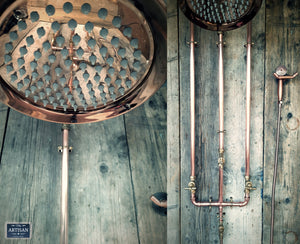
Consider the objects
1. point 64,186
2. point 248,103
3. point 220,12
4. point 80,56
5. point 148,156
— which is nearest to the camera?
point 220,12

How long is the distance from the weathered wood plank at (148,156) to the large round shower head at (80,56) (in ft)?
0.93

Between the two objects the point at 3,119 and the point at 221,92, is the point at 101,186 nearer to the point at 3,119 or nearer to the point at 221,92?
the point at 3,119

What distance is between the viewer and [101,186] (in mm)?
2576

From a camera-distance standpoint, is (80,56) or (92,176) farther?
(92,176)

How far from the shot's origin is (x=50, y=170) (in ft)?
8.46

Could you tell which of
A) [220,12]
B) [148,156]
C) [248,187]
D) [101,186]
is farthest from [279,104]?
[101,186]

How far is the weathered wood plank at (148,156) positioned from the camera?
256 centimetres

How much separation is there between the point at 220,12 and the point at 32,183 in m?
1.57

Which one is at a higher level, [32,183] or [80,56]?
[80,56]

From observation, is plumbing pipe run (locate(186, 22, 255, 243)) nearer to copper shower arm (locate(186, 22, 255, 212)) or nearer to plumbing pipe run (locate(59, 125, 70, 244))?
copper shower arm (locate(186, 22, 255, 212))

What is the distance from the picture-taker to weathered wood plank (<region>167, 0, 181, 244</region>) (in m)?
2.18

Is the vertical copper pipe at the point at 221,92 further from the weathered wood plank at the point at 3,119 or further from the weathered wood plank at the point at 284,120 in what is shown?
the weathered wood plank at the point at 3,119

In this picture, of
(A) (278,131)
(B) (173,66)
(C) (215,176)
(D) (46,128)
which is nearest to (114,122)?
(D) (46,128)

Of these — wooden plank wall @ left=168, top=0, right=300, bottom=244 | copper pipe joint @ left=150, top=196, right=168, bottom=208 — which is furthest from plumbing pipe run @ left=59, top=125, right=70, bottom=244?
wooden plank wall @ left=168, top=0, right=300, bottom=244
